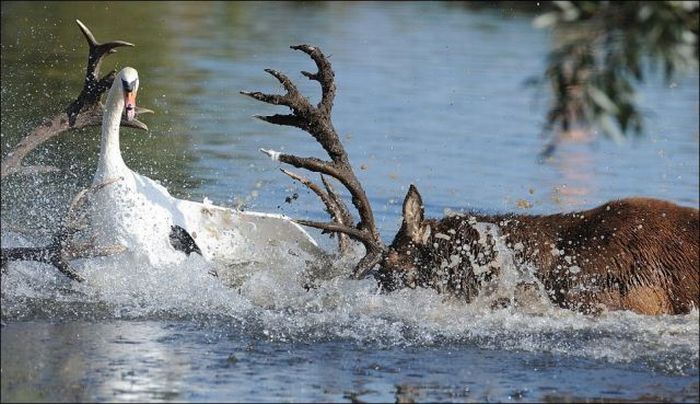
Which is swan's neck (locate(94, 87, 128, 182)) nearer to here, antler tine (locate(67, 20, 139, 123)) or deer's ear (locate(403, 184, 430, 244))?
antler tine (locate(67, 20, 139, 123))

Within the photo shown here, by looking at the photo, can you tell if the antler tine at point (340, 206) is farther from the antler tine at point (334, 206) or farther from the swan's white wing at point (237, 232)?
the swan's white wing at point (237, 232)

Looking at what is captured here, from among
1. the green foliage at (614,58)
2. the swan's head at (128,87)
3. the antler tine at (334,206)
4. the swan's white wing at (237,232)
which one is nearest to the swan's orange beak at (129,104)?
the swan's head at (128,87)

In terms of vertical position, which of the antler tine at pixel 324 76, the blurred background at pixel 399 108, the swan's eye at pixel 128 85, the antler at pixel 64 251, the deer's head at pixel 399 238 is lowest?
the blurred background at pixel 399 108

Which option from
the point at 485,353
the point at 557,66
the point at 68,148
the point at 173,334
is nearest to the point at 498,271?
the point at 485,353

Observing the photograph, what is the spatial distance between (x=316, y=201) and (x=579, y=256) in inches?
203

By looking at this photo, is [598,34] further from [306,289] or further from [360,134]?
[360,134]

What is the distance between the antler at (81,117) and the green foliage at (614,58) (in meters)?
5.46

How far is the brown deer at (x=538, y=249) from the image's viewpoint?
9289 millimetres

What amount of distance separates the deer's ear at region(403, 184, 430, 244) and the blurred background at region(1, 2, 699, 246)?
1.44 meters

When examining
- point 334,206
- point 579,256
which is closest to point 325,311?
point 334,206

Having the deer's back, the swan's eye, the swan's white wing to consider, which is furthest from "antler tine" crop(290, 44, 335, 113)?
the swan's eye

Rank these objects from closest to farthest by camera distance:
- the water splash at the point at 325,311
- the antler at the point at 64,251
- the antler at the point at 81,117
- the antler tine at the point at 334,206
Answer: the water splash at the point at 325,311 < the antler tine at the point at 334,206 < the antler at the point at 64,251 < the antler at the point at 81,117

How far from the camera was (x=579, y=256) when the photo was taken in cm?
933

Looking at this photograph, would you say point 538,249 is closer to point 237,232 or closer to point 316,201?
point 237,232
